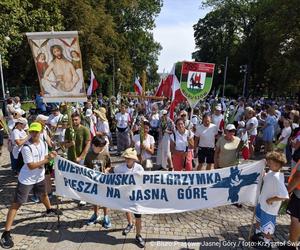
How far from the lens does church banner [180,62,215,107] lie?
26.1 ft

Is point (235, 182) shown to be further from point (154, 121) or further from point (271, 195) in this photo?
point (154, 121)

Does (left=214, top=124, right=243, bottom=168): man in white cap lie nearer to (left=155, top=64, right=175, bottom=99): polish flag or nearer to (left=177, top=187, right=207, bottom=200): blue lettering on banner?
(left=177, top=187, right=207, bottom=200): blue lettering on banner

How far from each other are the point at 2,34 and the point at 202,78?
1205 centimetres

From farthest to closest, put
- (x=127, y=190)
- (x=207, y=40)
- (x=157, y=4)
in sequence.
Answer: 1. (x=207, y=40)
2. (x=157, y=4)
3. (x=127, y=190)

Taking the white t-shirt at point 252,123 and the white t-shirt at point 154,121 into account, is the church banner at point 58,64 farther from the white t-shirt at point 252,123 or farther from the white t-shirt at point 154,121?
the white t-shirt at point 252,123

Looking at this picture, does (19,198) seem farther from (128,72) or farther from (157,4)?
(157,4)

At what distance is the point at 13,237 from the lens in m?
5.40

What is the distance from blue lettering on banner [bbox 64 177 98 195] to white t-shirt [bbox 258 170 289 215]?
255 centimetres

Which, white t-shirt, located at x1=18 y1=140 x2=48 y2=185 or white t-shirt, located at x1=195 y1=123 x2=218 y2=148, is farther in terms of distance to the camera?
white t-shirt, located at x1=195 y1=123 x2=218 y2=148

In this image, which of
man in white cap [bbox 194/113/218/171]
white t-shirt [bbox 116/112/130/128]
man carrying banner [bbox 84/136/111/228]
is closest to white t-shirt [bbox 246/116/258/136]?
man in white cap [bbox 194/113/218/171]

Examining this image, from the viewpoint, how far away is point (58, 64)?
573cm

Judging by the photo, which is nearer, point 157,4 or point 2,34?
point 2,34

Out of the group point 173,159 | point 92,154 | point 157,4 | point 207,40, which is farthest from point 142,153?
point 207,40

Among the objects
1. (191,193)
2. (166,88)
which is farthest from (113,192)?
(166,88)
